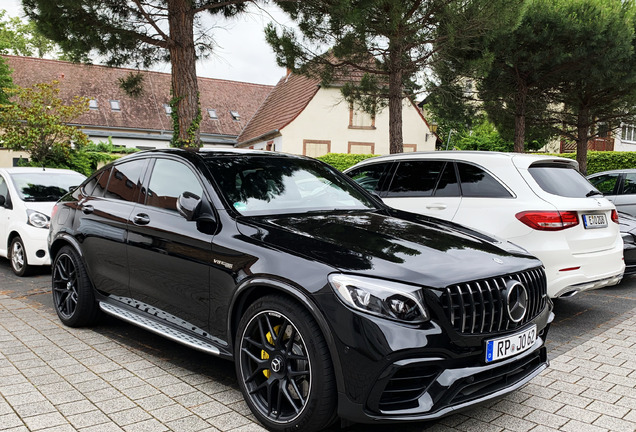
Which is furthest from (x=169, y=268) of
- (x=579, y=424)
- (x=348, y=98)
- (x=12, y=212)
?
(x=348, y=98)

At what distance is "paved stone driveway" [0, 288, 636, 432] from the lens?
3322 millimetres

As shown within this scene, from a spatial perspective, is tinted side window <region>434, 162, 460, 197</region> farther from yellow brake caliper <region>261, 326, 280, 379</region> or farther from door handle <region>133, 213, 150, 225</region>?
yellow brake caliper <region>261, 326, 280, 379</region>

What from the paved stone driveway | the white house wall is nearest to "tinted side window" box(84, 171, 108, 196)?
the paved stone driveway

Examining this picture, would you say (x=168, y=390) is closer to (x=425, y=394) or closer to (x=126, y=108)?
(x=425, y=394)

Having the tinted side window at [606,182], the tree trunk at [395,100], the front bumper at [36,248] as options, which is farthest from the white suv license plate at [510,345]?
the tree trunk at [395,100]

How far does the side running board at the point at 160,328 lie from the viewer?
145 inches

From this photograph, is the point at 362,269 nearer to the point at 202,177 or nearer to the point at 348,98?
the point at 202,177

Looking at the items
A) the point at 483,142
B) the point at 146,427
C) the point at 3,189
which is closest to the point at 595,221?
the point at 146,427

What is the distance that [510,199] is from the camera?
5398 millimetres

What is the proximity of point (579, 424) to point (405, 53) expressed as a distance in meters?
10.3

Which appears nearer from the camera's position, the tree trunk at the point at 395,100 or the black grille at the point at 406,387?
the black grille at the point at 406,387

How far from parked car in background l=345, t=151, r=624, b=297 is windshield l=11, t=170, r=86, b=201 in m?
5.62

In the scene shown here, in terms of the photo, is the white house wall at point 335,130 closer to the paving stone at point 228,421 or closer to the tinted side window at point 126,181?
the tinted side window at point 126,181

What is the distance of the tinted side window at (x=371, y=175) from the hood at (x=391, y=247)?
2.77 m
